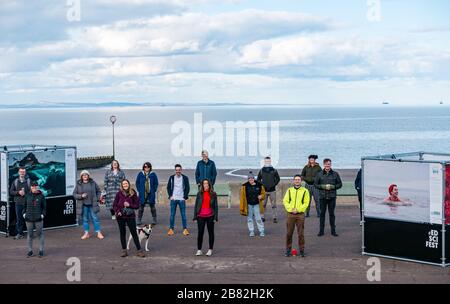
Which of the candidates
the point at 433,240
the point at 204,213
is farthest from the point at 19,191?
the point at 433,240

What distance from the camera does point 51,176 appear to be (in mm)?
18641

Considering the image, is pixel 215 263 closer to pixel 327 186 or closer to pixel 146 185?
pixel 327 186

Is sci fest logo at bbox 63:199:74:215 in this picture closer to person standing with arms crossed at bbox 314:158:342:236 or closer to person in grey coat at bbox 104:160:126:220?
person in grey coat at bbox 104:160:126:220

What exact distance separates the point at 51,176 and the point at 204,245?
201 inches

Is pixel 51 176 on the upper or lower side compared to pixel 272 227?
upper

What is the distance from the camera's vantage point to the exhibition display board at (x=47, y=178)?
1773 centimetres

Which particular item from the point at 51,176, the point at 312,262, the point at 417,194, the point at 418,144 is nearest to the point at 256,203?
the point at 312,262

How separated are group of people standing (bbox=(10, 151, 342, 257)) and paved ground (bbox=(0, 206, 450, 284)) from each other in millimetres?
411

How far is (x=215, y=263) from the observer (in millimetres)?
14055

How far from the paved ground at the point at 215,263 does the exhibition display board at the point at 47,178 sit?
867 mm

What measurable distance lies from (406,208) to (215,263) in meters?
3.94

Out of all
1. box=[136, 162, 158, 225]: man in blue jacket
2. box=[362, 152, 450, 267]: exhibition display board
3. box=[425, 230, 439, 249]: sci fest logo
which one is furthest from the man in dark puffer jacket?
box=[425, 230, 439, 249]: sci fest logo

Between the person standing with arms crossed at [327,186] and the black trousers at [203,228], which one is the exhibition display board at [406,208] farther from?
the black trousers at [203,228]
